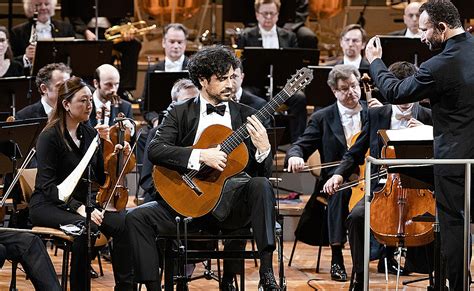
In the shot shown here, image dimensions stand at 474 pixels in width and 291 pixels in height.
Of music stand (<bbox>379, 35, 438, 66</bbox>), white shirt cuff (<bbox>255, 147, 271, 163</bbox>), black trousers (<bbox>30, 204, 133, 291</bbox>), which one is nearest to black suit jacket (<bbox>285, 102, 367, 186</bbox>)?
music stand (<bbox>379, 35, 438, 66</bbox>)

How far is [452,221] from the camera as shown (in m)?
5.53

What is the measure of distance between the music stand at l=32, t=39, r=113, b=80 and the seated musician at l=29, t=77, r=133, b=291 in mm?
2153

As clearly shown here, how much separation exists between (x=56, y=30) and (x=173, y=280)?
182 inches

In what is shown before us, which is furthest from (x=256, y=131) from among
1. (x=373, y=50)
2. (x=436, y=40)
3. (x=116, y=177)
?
(x=116, y=177)

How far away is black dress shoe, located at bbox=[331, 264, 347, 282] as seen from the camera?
713 centimetres

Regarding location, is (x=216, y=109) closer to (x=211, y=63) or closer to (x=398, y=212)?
(x=211, y=63)

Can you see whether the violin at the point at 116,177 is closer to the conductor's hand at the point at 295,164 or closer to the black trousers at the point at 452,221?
the conductor's hand at the point at 295,164

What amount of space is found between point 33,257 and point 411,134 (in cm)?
213

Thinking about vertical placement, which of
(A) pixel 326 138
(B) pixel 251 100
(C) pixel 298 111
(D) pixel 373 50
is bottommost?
(A) pixel 326 138

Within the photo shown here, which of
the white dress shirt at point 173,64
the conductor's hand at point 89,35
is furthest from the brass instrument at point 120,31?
the white dress shirt at point 173,64

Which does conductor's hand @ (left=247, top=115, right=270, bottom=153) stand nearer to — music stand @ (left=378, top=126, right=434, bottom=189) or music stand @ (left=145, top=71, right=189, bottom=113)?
music stand @ (left=378, top=126, right=434, bottom=189)

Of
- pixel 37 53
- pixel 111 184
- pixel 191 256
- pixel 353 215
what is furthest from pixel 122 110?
pixel 191 256

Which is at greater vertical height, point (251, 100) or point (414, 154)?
point (251, 100)

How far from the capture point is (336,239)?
23.9 feet
